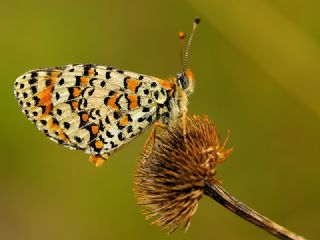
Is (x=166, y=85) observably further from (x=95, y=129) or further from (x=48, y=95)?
(x=48, y=95)

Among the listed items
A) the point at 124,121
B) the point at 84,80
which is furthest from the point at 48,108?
the point at 124,121

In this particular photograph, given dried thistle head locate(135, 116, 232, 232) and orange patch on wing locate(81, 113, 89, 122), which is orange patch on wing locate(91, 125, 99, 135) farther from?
dried thistle head locate(135, 116, 232, 232)

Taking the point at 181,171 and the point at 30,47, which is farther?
the point at 30,47

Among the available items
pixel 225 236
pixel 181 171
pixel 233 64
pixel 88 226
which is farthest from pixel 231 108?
pixel 181 171

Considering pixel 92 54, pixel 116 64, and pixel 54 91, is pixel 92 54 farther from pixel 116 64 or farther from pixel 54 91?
pixel 54 91

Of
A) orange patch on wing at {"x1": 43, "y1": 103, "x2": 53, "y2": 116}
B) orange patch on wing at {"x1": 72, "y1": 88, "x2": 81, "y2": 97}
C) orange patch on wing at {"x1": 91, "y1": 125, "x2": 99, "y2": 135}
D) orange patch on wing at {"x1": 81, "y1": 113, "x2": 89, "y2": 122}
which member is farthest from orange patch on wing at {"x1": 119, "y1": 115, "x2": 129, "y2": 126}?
orange patch on wing at {"x1": 43, "y1": 103, "x2": 53, "y2": 116}

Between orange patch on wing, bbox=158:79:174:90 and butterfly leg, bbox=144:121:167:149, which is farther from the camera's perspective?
orange patch on wing, bbox=158:79:174:90
